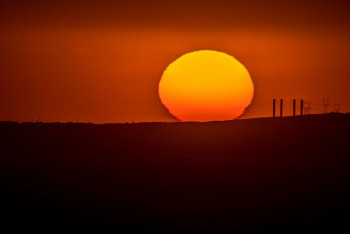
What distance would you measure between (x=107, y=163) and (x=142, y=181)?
3.07 metres

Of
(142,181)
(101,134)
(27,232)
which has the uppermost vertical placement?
(101,134)

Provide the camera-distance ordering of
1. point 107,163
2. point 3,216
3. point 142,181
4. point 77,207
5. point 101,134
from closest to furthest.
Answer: point 3,216 → point 77,207 → point 142,181 → point 107,163 → point 101,134

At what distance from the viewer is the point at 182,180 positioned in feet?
64.6

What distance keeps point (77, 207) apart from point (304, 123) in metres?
17.1

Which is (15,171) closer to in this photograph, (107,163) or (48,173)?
(48,173)

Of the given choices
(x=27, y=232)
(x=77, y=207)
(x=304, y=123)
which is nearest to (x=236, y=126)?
(x=304, y=123)

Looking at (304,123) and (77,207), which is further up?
(304,123)

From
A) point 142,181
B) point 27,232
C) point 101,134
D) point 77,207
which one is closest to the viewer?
point 27,232

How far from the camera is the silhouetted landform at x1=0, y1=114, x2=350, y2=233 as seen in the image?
15.0 meters

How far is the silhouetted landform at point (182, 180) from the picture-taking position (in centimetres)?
1503

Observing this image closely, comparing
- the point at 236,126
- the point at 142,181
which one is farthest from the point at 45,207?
the point at 236,126

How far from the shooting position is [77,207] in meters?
16.0

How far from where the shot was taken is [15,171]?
19.8 m

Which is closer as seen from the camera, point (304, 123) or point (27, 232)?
point (27, 232)
